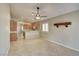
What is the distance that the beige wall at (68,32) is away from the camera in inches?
180

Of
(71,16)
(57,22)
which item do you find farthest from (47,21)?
(71,16)

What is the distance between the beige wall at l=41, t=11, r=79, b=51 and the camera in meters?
4.58

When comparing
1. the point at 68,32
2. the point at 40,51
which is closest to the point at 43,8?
the point at 40,51

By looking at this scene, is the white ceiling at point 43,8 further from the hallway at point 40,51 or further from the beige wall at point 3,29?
the hallway at point 40,51

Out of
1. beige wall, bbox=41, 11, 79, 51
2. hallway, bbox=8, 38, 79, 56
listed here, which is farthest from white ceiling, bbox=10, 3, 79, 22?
hallway, bbox=8, 38, 79, 56

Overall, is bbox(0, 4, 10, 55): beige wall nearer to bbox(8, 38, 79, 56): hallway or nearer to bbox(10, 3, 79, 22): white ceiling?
bbox(10, 3, 79, 22): white ceiling

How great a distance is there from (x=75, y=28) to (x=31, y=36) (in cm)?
484

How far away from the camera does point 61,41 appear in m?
5.78

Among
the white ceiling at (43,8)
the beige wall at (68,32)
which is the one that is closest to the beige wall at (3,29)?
the white ceiling at (43,8)

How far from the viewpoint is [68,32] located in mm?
5145

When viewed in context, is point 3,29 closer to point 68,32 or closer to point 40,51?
point 40,51

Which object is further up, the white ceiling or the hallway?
the white ceiling

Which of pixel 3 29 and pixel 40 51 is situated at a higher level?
pixel 3 29

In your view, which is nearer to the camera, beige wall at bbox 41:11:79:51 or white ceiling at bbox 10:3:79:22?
white ceiling at bbox 10:3:79:22
